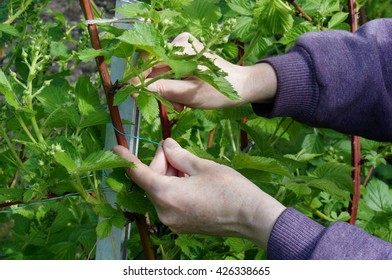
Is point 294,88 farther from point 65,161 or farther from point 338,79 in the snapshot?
point 65,161

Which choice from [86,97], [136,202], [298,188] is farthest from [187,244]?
[86,97]

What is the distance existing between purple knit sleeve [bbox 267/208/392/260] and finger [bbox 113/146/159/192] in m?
0.24

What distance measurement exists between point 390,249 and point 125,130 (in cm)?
54

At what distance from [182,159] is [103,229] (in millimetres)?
195

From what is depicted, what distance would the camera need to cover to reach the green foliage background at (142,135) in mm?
1249

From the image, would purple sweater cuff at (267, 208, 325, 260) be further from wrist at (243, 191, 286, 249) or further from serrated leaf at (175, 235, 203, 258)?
serrated leaf at (175, 235, 203, 258)

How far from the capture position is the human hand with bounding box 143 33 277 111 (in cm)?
140

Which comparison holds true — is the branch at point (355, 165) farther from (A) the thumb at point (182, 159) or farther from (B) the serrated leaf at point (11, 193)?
(B) the serrated leaf at point (11, 193)

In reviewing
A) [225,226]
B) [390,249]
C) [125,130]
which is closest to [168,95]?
[125,130]

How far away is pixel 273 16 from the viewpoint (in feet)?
4.93

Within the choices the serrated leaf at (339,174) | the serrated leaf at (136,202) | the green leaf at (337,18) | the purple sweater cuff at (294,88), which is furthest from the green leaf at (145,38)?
the green leaf at (337,18)

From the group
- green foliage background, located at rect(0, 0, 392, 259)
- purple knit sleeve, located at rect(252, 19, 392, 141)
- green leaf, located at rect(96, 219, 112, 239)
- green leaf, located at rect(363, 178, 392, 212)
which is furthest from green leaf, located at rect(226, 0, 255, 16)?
green leaf, located at rect(363, 178, 392, 212)

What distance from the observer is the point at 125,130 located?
1412 mm

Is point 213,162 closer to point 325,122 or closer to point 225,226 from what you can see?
point 225,226
